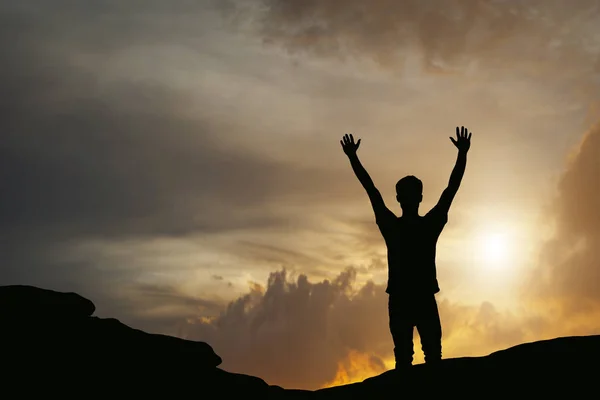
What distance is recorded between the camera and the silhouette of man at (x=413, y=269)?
1148 cm

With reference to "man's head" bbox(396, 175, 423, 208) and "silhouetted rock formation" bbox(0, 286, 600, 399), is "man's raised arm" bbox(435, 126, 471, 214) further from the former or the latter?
"silhouetted rock formation" bbox(0, 286, 600, 399)

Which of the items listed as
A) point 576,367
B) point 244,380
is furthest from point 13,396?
point 576,367

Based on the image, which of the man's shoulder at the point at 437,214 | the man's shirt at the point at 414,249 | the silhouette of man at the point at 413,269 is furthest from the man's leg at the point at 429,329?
the man's shoulder at the point at 437,214

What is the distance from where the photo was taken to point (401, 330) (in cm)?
1152

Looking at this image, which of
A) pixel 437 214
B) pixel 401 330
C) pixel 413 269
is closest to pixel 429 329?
pixel 401 330

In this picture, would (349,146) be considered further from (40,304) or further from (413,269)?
(40,304)

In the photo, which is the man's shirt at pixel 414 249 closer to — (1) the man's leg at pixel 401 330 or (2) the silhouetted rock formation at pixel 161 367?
(1) the man's leg at pixel 401 330

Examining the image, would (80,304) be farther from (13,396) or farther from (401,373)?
(401,373)

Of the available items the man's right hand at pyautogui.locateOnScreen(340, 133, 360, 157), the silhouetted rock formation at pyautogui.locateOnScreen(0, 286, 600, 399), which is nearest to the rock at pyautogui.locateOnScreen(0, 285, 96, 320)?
the silhouetted rock formation at pyautogui.locateOnScreen(0, 286, 600, 399)

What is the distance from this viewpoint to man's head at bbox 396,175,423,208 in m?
11.3

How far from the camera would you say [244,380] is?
1788 cm

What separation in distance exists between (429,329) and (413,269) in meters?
1.10

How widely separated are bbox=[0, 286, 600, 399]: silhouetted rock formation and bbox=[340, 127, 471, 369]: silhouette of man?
0.55 metres

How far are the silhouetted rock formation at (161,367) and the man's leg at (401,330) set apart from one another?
28 cm
